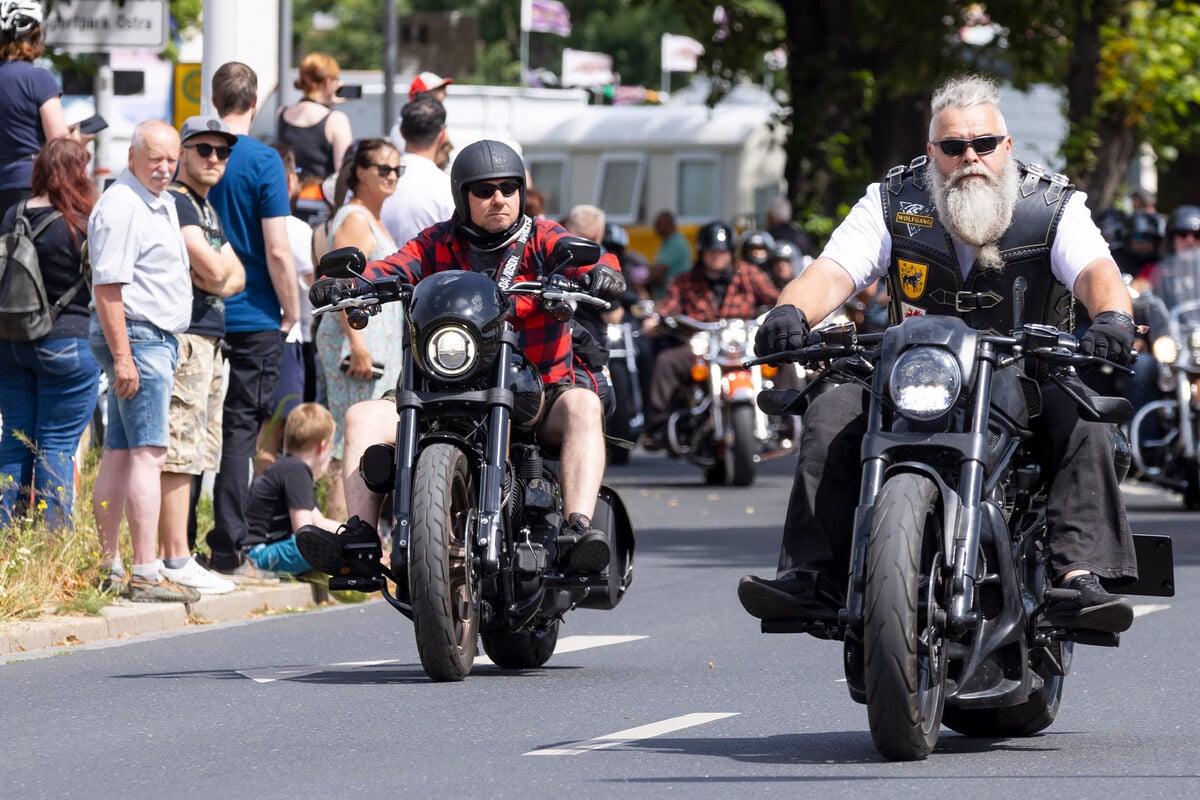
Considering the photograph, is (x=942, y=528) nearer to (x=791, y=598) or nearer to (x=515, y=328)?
(x=791, y=598)

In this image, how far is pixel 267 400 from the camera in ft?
38.9

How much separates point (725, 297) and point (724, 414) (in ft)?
3.92

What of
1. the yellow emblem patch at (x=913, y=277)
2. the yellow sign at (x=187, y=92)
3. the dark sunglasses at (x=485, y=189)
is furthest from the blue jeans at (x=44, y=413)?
the yellow sign at (x=187, y=92)

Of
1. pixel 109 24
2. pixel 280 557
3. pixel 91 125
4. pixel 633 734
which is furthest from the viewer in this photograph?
pixel 109 24

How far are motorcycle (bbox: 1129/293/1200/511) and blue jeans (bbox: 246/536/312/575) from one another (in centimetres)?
723

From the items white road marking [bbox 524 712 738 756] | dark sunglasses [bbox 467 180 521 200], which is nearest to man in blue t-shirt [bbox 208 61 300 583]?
dark sunglasses [bbox 467 180 521 200]

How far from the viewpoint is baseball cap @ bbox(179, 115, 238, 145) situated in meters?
10.8

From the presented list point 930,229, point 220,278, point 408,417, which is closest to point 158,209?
point 220,278

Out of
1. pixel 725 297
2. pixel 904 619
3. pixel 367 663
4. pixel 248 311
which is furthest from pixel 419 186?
pixel 725 297

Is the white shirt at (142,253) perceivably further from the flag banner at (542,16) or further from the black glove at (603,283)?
the flag banner at (542,16)

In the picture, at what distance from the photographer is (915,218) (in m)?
7.13

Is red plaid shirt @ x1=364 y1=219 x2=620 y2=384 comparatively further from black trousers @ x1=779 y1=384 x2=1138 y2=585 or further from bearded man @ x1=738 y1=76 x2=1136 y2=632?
black trousers @ x1=779 y1=384 x2=1138 y2=585

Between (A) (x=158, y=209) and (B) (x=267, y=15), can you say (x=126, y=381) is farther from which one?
(B) (x=267, y=15)

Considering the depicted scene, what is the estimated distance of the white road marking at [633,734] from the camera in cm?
695
